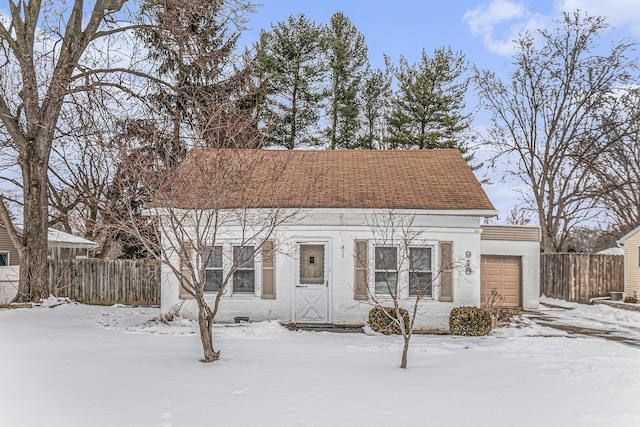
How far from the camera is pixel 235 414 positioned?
19.5 feet

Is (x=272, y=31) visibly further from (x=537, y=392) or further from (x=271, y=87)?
(x=537, y=392)

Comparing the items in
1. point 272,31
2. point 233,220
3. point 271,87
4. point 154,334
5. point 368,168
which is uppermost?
point 272,31

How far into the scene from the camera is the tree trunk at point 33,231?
15.6 metres

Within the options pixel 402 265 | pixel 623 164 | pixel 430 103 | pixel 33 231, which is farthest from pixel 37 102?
pixel 623 164

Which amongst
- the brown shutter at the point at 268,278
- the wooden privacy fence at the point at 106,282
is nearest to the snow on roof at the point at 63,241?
the wooden privacy fence at the point at 106,282

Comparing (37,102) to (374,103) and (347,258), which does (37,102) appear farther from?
(374,103)

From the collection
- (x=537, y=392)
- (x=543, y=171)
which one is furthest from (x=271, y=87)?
(x=537, y=392)

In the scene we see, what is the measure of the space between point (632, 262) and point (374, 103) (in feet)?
50.2

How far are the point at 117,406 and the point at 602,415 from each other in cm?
566

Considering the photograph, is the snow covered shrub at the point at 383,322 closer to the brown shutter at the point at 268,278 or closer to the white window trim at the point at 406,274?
the white window trim at the point at 406,274

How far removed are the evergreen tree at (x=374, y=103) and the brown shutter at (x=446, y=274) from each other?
54.5ft

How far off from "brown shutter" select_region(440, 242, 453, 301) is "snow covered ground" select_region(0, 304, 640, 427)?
60.2 inches

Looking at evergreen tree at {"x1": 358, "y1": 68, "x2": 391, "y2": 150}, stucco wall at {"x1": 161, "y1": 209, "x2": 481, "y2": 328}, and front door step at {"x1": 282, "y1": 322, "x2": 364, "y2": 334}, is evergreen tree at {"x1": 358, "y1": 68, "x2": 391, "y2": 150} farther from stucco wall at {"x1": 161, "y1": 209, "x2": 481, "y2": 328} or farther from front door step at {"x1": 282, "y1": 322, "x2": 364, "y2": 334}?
front door step at {"x1": 282, "y1": 322, "x2": 364, "y2": 334}

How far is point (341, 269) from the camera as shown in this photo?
13.1 metres
